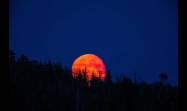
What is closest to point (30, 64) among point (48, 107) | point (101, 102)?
point (48, 107)

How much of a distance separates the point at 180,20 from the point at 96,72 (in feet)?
24.9

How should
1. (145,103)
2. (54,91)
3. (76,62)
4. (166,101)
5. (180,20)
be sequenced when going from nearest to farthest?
(180,20) → (166,101) → (76,62) → (145,103) → (54,91)

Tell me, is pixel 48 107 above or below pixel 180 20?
below

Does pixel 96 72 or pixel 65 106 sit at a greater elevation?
pixel 96 72

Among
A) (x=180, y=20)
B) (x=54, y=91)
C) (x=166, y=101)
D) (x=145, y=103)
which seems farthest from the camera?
(x=54, y=91)

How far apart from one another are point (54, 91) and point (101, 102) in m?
1.32

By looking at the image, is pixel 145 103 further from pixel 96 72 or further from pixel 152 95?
pixel 96 72

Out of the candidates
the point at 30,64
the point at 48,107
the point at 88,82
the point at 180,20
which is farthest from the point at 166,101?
the point at 180,20

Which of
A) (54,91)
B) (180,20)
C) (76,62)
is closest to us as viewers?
(180,20)

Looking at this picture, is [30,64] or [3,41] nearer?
[3,41]

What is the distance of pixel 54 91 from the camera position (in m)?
10.1

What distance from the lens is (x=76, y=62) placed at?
28.2 feet

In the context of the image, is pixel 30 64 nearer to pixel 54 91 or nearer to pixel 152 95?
pixel 54 91

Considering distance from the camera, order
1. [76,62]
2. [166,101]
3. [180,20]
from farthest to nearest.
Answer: [76,62]
[166,101]
[180,20]
